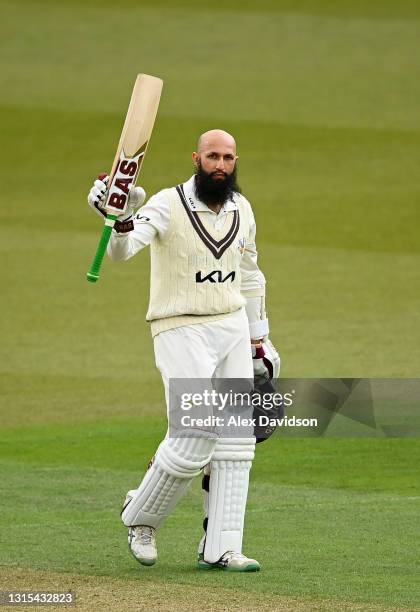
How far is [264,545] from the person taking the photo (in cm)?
777

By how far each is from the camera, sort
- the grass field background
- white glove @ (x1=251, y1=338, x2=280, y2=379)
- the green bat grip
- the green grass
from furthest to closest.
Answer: the grass field background
white glove @ (x1=251, y1=338, x2=280, y2=379)
the green grass
the green bat grip

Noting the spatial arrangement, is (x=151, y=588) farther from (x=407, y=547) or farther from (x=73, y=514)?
(x=73, y=514)

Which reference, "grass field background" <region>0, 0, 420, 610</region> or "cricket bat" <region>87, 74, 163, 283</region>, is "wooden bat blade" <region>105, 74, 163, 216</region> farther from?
"grass field background" <region>0, 0, 420, 610</region>

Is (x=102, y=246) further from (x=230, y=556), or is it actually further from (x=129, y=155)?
(x=230, y=556)

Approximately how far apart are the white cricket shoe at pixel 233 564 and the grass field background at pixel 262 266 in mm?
90

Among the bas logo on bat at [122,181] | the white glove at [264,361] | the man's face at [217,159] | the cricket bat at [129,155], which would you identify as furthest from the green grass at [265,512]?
the man's face at [217,159]

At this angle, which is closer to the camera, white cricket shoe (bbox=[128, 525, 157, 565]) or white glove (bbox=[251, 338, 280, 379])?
white cricket shoe (bbox=[128, 525, 157, 565])

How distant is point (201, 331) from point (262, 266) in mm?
11007

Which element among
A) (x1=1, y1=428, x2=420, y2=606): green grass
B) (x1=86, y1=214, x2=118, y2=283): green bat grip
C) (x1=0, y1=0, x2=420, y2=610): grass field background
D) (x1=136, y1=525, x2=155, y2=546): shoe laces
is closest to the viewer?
(x1=86, y1=214, x2=118, y2=283): green bat grip

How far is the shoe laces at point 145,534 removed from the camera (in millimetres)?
7116

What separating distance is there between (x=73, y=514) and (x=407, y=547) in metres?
2.07

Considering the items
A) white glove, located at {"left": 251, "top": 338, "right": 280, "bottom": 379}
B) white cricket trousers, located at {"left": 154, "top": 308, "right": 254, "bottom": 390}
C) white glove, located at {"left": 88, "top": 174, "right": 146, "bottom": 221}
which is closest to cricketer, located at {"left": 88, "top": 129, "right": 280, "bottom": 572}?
white cricket trousers, located at {"left": 154, "top": 308, "right": 254, "bottom": 390}

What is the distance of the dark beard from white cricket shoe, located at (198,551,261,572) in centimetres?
164

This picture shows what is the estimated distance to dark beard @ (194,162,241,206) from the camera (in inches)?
281
